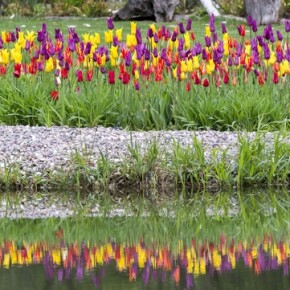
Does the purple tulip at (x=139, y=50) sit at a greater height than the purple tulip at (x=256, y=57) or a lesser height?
greater

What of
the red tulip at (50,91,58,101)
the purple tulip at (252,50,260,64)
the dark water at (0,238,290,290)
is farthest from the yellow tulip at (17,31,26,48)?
Answer: the dark water at (0,238,290,290)

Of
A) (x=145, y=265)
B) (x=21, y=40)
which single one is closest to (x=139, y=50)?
(x=21, y=40)

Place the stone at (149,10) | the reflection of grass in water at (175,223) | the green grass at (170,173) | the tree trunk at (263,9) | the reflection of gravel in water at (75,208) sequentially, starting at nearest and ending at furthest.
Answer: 1. the reflection of grass in water at (175,223)
2. the reflection of gravel in water at (75,208)
3. the green grass at (170,173)
4. the tree trunk at (263,9)
5. the stone at (149,10)

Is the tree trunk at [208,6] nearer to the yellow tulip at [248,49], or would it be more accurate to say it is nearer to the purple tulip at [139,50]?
the yellow tulip at [248,49]

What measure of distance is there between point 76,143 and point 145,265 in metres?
3.62

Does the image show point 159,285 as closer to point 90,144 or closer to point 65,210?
point 65,210

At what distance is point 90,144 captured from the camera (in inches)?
409

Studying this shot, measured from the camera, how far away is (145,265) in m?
6.99

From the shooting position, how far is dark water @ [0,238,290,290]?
6.39 meters

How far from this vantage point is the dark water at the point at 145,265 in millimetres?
6395

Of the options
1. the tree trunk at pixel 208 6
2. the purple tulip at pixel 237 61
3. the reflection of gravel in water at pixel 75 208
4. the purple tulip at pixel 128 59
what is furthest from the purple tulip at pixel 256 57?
the tree trunk at pixel 208 6

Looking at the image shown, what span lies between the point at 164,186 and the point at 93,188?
2.05 feet

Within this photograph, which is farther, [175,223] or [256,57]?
[256,57]

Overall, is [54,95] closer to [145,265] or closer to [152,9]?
[145,265]
